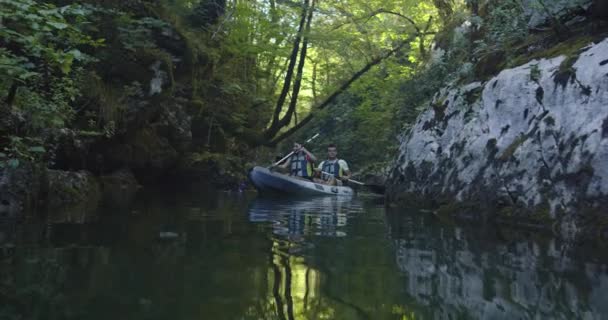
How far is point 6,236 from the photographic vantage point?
3953mm

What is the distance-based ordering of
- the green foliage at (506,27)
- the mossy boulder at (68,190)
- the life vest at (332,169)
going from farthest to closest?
the life vest at (332,169) < the green foliage at (506,27) < the mossy boulder at (68,190)

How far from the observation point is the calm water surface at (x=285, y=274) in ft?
7.38

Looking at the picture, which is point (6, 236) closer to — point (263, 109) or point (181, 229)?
point (181, 229)

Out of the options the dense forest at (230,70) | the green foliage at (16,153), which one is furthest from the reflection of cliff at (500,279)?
the green foliage at (16,153)

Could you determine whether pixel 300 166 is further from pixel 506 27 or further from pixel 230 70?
pixel 506 27

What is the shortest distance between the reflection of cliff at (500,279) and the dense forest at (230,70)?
3.56 m

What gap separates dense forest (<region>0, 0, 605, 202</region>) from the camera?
7527 mm

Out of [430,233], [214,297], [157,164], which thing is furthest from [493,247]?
[157,164]

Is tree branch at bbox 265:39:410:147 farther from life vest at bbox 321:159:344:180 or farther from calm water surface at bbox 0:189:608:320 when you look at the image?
calm water surface at bbox 0:189:608:320

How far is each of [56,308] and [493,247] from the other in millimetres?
3321

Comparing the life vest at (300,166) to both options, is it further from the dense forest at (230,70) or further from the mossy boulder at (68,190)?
the mossy boulder at (68,190)

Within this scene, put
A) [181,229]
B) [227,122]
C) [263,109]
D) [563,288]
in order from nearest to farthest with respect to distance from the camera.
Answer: [563,288]
[181,229]
[227,122]
[263,109]

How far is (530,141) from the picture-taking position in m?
6.17

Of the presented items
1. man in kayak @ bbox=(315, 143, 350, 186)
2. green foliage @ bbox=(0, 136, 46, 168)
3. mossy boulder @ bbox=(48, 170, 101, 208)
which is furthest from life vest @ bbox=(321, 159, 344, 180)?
green foliage @ bbox=(0, 136, 46, 168)
